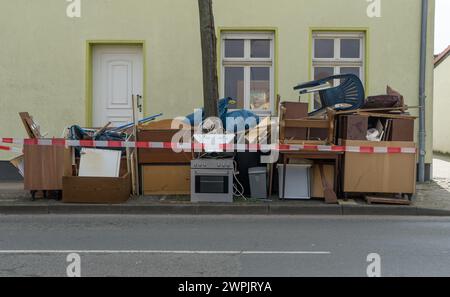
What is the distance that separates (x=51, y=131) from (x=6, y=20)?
2.93 metres

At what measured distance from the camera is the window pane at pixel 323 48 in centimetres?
1222

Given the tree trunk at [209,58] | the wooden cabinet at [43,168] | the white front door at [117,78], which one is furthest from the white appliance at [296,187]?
the white front door at [117,78]

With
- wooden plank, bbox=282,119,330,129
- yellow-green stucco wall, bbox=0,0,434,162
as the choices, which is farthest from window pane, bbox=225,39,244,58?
wooden plank, bbox=282,119,330,129

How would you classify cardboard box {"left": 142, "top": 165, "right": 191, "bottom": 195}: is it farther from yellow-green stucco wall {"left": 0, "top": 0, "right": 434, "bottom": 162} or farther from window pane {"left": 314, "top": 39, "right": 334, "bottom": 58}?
window pane {"left": 314, "top": 39, "right": 334, "bottom": 58}

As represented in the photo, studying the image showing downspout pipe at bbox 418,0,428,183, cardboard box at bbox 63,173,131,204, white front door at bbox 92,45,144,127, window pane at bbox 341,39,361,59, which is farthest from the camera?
white front door at bbox 92,45,144,127

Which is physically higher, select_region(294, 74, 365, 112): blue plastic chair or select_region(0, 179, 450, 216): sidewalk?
select_region(294, 74, 365, 112): blue plastic chair

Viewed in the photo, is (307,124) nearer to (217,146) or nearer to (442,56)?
(217,146)

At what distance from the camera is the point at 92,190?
8.88 m

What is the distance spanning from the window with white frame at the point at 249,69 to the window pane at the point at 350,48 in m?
1.75

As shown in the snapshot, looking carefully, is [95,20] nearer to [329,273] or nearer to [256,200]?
[256,200]

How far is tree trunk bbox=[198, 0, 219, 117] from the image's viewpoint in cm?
958

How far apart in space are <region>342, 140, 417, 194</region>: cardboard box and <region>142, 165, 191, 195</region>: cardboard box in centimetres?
311

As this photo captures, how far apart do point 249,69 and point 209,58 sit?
283cm

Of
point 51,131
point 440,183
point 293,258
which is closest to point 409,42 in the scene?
point 440,183
